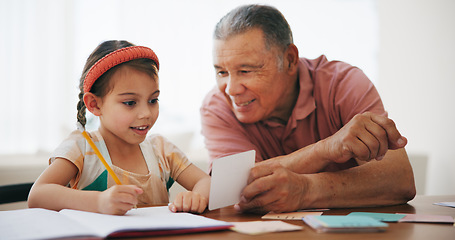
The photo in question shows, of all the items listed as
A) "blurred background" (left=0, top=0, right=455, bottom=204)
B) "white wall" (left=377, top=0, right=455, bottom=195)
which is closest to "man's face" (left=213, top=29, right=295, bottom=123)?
"blurred background" (left=0, top=0, right=455, bottom=204)

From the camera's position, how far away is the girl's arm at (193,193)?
1.16m

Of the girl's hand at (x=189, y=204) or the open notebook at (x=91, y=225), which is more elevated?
the open notebook at (x=91, y=225)

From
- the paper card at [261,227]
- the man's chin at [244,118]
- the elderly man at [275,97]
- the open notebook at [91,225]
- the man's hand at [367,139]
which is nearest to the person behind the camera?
the open notebook at [91,225]

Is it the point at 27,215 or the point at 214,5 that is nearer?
the point at 27,215

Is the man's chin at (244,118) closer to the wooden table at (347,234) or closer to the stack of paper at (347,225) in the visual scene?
the wooden table at (347,234)

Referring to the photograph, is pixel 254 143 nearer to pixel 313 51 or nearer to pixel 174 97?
pixel 174 97

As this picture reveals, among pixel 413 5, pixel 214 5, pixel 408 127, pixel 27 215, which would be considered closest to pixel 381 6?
pixel 413 5

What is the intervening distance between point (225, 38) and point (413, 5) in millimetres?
3263

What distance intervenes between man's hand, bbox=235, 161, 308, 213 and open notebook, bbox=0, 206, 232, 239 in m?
0.21

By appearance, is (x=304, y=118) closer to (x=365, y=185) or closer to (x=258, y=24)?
(x=258, y=24)

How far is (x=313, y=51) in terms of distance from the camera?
5648 millimetres

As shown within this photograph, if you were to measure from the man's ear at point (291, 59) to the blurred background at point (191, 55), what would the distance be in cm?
182

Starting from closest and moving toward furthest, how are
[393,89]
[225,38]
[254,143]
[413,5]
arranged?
[225,38] < [254,143] < [413,5] < [393,89]

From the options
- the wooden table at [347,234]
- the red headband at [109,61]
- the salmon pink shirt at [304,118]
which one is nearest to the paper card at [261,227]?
the wooden table at [347,234]
